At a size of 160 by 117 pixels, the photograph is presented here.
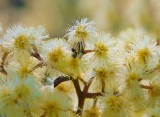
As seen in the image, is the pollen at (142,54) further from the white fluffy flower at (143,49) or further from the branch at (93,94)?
the branch at (93,94)

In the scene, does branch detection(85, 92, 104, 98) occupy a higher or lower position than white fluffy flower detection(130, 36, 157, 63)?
lower

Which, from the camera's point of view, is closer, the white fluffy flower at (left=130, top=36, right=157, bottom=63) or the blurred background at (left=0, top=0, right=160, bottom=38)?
the white fluffy flower at (left=130, top=36, right=157, bottom=63)

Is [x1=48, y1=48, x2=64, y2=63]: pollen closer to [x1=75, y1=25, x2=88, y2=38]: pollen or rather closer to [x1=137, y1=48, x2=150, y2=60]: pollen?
[x1=75, y1=25, x2=88, y2=38]: pollen

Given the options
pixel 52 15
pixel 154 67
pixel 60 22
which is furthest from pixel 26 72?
pixel 52 15

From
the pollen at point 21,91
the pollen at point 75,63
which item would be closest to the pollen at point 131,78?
the pollen at point 75,63

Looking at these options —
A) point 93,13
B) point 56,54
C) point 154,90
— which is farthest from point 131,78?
point 93,13

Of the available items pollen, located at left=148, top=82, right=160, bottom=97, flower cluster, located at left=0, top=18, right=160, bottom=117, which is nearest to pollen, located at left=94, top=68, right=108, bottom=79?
flower cluster, located at left=0, top=18, right=160, bottom=117

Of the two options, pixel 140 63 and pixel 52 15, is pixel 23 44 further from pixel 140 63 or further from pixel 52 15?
pixel 52 15

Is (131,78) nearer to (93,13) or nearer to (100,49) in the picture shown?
(100,49)
